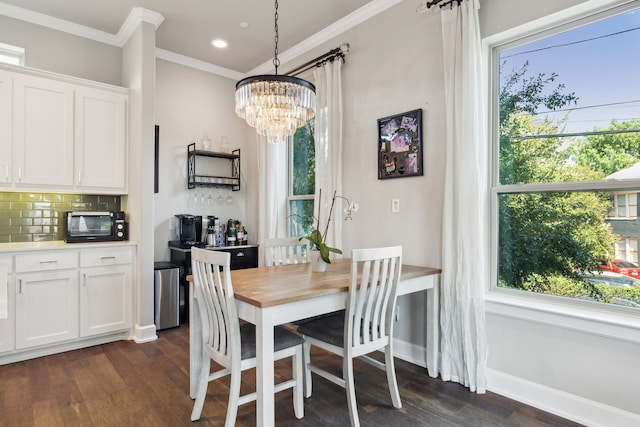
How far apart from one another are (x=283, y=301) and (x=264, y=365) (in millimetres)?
301

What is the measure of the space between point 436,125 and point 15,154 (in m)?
3.44

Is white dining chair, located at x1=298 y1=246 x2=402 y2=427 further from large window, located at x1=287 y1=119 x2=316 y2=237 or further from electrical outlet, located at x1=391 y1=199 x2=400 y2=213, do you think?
large window, located at x1=287 y1=119 x2=316 y2=237

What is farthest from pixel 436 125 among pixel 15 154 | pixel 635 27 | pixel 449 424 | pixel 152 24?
pixel 15 154

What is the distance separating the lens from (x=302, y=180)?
4191 millimetres

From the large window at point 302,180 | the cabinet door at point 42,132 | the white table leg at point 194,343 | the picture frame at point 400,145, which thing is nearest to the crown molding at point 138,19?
the cabinet door at point 42,132

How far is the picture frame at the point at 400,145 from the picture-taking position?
9.25ft

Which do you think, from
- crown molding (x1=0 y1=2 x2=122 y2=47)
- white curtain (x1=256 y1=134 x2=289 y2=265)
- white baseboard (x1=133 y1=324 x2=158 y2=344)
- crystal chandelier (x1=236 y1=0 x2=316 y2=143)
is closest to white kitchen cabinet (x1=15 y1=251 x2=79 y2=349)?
white baseboard (x1=133 y1=324 x2=158 y2=344)

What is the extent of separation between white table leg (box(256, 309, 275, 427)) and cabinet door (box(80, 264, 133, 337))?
7.32 feet

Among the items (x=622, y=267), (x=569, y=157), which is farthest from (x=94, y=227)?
(x=622, y=267)

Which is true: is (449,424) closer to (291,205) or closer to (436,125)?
(436,125)

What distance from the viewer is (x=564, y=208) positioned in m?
2.24

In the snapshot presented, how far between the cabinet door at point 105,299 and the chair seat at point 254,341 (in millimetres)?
1756

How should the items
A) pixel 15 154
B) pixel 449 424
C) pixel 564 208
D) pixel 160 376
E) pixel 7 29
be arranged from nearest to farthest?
pixel 449 424 < pixel 564 208 < pixel 160 376 < pixel 15 154 < pixel 7 29

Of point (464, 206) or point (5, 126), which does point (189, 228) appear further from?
point (464, 206)
